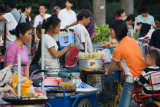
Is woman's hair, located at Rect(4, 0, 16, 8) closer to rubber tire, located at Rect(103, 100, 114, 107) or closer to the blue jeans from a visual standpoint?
rubber tire, located at Rect(103, 100, 114, 107)

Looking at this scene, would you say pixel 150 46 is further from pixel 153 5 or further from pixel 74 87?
pixel 153 5

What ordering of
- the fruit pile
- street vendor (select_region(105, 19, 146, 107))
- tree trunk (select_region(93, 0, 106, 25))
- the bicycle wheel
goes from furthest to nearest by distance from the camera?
tree trunk (select_region(93, 0, 106, 25))
the fruit pile
street vendor (select_region(105, 19, 146, 107))
the bicycle wheel

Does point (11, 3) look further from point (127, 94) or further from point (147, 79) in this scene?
point (147, 79)

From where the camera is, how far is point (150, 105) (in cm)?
736

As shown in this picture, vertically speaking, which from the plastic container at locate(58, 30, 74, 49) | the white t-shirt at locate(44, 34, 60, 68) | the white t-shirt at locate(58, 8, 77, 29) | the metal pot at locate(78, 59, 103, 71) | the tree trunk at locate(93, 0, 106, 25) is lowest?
the metal pot at locate(78, 59, 103, 71)

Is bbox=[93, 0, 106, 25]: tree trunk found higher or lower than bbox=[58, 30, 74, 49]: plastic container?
higher

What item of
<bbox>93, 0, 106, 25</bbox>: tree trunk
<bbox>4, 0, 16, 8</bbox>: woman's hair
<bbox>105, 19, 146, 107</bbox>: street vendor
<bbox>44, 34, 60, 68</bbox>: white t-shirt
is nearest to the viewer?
<bbox>105, 19, 146, 107</bbox>: street vendor

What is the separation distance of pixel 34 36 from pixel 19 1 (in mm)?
7074

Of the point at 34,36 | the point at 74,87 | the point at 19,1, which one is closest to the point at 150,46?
the point at 74,87

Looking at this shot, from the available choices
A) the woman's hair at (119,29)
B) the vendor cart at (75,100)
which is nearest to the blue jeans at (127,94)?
the vendor cart at (75,100)

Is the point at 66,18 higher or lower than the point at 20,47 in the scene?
higher

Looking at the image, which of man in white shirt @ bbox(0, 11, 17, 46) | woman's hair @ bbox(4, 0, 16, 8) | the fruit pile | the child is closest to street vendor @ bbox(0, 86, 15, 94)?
the child

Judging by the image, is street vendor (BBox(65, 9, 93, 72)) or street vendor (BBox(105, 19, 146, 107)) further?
street vendor (BBox(65, 9, 93, 72))

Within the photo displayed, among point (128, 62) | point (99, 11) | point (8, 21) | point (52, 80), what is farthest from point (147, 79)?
point (99, 11)
